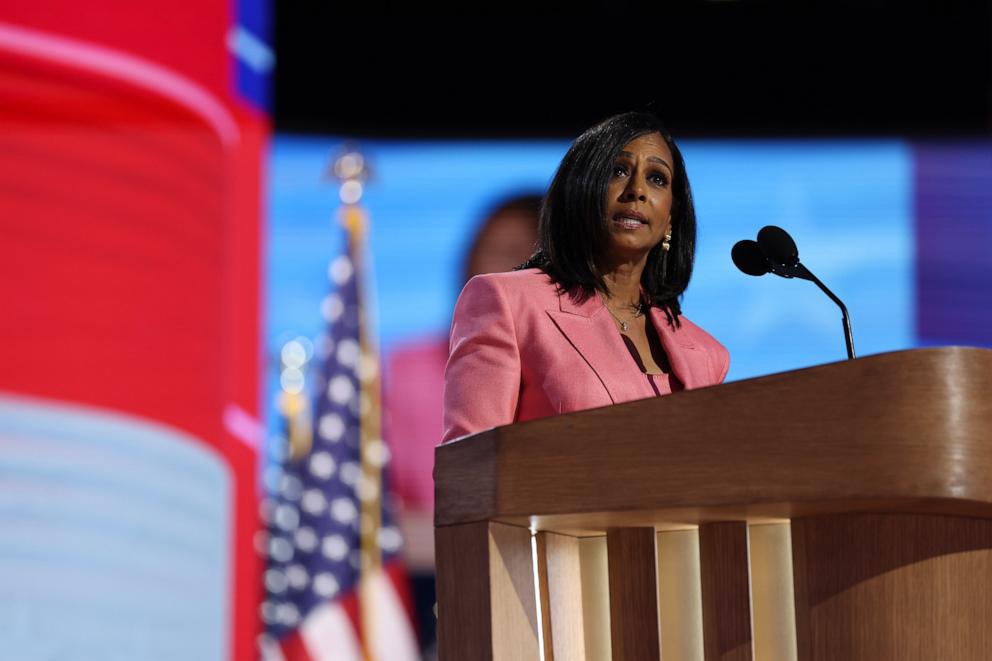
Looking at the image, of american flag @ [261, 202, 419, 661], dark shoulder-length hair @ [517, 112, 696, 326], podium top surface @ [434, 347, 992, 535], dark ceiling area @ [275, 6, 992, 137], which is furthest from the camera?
dark ceiling area @ [275, 6, 992, 137]

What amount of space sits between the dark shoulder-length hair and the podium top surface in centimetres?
56

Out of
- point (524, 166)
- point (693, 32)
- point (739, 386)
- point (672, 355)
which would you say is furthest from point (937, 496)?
point (693, 32)

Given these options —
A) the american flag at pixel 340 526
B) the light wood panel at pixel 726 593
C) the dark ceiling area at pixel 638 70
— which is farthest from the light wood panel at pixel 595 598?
the dark ceiling area at pixel 638 70

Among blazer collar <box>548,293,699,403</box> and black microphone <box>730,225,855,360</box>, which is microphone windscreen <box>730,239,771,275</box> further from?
blazer collar <box>548,293,699,403</box>

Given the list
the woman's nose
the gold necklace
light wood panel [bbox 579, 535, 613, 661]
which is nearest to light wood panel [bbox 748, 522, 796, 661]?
light wood panel [bbox 579, 535, 613, 661]

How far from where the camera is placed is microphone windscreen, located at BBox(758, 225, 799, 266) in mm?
1558

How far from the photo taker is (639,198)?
1.74m

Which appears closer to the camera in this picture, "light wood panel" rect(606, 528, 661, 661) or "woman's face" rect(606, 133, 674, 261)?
"light wood panel" rect(606, 528, 661, 661)

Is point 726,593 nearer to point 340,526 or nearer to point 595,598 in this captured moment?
point 595,598

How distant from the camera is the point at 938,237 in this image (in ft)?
16.1

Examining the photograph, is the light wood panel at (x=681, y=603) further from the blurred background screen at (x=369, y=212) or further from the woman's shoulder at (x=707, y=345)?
the blurred background screen at (x=369, y=212)

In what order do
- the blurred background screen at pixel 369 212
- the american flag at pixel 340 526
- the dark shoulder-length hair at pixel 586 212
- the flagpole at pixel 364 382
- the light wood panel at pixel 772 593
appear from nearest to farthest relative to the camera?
the light wood panel at pixel 772 593
the dark shoulder-length hair at pixel 586 212
the blurred background screen at pixel 369 212
the american flag at pixel 340 526
the flagpole at pixel 364 382

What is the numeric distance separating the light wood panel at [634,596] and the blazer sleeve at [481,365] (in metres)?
0.30

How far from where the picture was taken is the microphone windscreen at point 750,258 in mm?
1589
